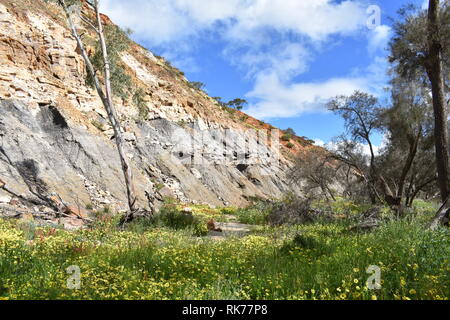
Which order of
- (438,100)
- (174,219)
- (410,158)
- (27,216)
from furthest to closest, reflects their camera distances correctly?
(410,158) → (174,219) → (27,216) → (438,100)

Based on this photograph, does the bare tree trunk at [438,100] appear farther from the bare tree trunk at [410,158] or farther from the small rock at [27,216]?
the small rock at [27,216]

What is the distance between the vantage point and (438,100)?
35.8ft

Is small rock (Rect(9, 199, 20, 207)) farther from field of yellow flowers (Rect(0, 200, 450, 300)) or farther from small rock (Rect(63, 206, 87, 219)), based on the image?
field of yellow flowers (Rect(0, 200, 450, 300))

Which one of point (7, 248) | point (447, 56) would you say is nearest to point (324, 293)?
point (7, 248)

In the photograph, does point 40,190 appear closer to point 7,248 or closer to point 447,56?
point 7,248

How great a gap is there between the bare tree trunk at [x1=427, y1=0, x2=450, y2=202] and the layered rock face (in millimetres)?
13421

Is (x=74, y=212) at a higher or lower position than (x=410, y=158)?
lower

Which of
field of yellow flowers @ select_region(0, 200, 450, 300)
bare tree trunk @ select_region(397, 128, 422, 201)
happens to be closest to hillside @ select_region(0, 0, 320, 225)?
field of yellow flowers @ select_region(0, 200, 450, 300)

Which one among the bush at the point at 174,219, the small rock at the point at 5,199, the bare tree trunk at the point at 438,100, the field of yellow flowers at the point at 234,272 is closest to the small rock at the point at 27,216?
the small rock at the point at 5,199

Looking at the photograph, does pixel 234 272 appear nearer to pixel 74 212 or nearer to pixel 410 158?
pixel 74 212

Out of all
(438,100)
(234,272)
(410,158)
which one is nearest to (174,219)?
(234,272)

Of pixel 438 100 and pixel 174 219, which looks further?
pixel 174 219

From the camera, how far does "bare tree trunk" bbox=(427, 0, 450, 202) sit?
10.7m

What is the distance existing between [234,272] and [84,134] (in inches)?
665
